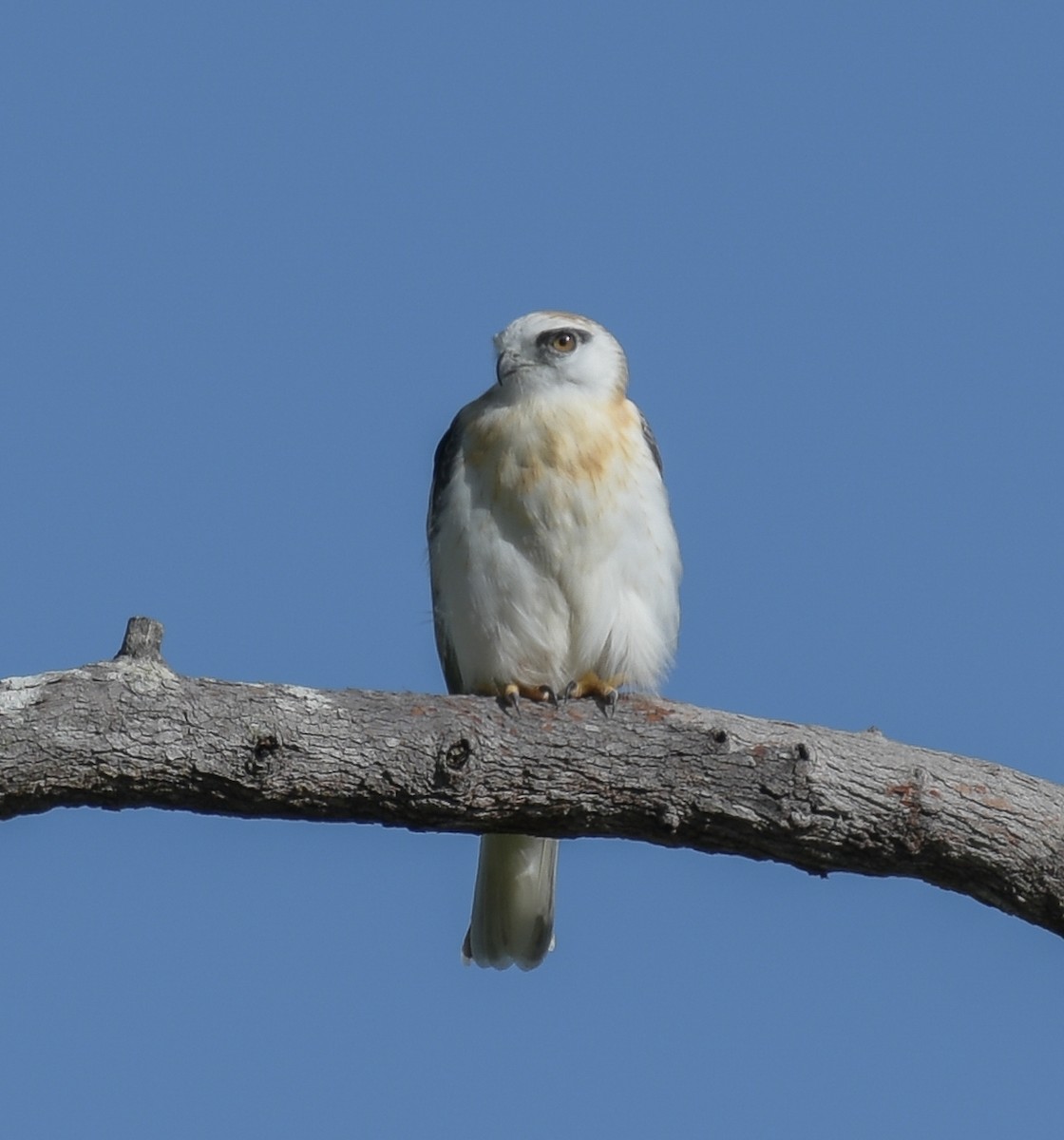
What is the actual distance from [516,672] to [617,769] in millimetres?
1702

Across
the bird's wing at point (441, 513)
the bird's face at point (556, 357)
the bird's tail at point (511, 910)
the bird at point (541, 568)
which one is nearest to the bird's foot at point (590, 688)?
the bird at point (541, 568)

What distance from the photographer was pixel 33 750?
4.59 meters


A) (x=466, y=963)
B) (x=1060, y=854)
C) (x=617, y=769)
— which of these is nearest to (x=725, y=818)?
(x=617, y=769)

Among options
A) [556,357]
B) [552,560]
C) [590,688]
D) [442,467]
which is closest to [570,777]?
[590,688]

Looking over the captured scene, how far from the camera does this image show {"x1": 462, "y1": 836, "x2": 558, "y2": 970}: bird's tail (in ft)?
Result: 23.3

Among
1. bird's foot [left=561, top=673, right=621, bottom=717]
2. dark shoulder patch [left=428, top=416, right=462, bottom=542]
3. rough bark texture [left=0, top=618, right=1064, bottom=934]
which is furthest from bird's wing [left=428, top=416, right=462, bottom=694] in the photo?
rough bark texture [left=0, top=618, right=1064, bottom=934]

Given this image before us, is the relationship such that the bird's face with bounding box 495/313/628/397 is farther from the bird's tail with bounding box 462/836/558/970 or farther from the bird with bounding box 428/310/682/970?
the bird's tail with bounding box 462/836/558/970

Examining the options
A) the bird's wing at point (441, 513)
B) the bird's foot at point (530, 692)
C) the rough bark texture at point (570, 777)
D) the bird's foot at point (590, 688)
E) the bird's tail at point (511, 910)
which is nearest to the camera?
the rough bark texture at point (570, 777)

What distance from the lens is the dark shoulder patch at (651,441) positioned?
725 centimetres

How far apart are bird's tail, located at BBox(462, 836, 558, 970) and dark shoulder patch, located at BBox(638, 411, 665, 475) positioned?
1.78 meters

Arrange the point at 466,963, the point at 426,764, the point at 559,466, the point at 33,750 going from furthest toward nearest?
the point at 466,963 < the point at 559,466 < the point at 426,764 < the point at 33,750

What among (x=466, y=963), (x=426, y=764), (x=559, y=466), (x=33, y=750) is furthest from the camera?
(x=466, y=963)

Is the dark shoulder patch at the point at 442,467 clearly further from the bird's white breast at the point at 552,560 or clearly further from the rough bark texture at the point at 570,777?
the rough bark texture at the point at 570,777

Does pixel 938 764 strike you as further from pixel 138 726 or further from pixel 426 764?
pixel 138 726
